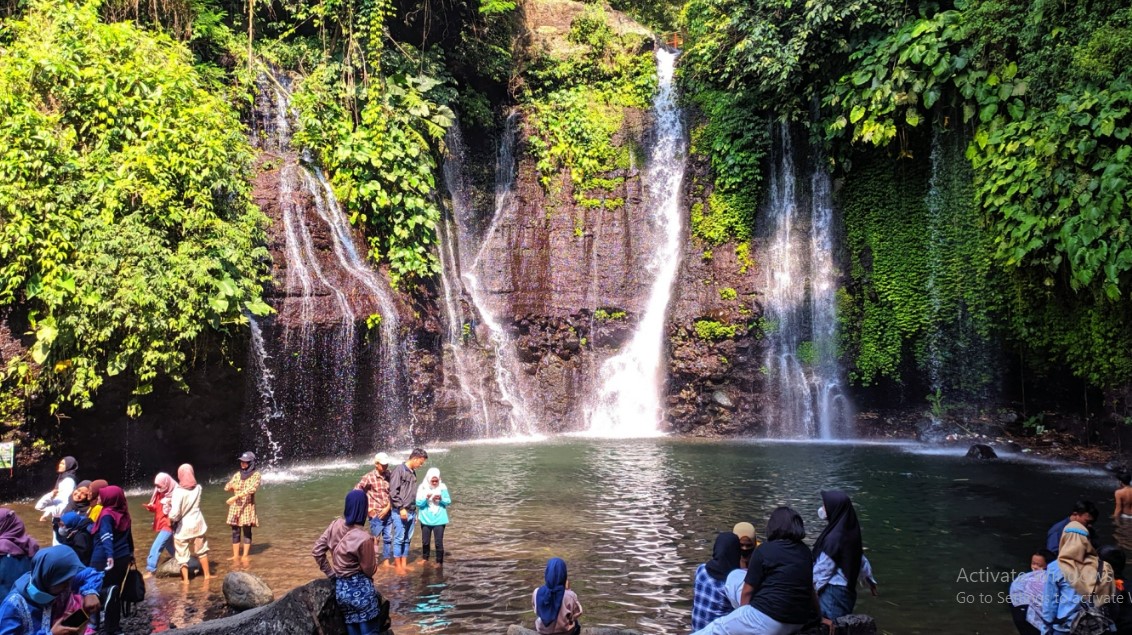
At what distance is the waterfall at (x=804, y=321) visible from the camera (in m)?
19.2

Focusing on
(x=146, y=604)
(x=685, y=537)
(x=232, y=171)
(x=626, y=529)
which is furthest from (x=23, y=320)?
(x=685, y=537)

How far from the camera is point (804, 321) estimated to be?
19.6 metres

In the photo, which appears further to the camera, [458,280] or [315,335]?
[458,280]

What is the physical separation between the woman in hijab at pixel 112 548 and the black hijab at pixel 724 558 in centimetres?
498

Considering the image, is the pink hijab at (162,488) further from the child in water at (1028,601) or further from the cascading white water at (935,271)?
the cascading white water at (935,271)

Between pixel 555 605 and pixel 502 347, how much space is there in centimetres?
1522

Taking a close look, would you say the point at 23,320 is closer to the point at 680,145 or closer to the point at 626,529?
the point at 626,529

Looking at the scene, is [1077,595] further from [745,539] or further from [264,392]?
[264,392]

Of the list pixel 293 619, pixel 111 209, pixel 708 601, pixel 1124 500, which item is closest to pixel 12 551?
pixel 293 619

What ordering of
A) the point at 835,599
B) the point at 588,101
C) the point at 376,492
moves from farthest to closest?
the point at 588,101
the point at 376,492
the point at 835,599

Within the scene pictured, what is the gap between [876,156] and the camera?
1903 cm

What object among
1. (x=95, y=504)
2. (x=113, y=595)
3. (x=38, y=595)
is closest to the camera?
(x=38, y=595)

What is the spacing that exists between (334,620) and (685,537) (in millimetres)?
5239

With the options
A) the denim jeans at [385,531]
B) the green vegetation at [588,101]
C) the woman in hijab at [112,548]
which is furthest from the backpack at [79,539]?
the green vegetation at [588,101]
